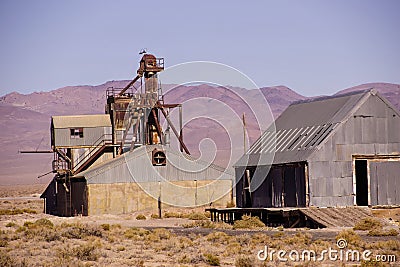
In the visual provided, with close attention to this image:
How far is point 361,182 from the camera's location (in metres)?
46.7

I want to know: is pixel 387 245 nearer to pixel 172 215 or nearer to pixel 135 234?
pixel 135 234

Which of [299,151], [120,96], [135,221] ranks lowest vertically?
[135,221]

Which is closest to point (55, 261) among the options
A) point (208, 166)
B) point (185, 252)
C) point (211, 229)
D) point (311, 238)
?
point (185, 252)

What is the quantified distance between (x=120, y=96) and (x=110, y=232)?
1328 inches

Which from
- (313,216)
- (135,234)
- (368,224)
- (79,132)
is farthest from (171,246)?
(79,132)

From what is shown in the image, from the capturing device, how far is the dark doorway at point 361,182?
46.0 m

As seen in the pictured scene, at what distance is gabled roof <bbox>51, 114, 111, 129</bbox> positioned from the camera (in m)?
67.2

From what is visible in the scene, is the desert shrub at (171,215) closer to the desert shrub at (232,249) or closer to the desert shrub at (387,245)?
the desert shrub at (232,249)

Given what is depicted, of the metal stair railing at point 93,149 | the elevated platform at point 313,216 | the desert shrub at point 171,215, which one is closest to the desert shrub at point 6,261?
the elevated platform at point 313,216

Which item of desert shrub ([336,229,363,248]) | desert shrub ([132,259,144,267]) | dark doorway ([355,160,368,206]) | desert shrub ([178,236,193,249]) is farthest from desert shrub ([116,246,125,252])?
dark doorway ([355,160,368,206])

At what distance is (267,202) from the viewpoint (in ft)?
153

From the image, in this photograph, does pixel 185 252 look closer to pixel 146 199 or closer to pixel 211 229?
pixel 211 229

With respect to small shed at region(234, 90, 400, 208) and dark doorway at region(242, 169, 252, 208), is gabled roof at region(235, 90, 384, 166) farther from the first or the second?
dark doorway at region(242, 169, 252, 208)
